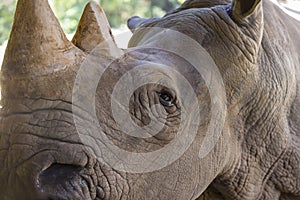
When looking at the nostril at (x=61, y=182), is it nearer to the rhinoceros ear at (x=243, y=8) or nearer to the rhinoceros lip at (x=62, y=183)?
the rhinoceros lip at (x=62, y=183)

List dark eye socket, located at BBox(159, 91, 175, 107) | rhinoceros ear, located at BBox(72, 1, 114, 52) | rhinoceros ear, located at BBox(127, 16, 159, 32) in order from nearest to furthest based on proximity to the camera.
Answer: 1. rhinoceros ear, located at BBox(72, 1, 114, 52)
2. dark eye socket, located at BBox(159, 91, 175, 107)
3. rhinoceros ear, located at BBox(127, 16, 159, 32)

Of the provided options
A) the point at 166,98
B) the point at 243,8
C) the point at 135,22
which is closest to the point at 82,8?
the point at 135,22

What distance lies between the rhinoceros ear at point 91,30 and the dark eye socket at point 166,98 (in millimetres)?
203

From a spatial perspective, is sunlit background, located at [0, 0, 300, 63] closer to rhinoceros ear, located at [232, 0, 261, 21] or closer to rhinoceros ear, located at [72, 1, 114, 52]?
rhinoceros ear, located at [232, 0, 261, 21]

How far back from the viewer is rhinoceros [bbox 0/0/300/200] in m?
1.65

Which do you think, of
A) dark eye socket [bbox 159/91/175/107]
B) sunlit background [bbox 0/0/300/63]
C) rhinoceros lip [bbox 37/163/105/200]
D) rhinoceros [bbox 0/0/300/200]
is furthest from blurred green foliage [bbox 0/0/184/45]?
rhinoceros lip [bbox 37/163/105/200]

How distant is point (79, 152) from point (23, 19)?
0.33 metres

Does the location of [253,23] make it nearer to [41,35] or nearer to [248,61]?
[248,61]

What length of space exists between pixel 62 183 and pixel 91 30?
42 cm

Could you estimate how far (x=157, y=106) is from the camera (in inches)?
74.7

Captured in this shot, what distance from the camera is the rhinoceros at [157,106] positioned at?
165cm

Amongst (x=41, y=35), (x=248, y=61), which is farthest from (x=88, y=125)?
(x=248, y=61)

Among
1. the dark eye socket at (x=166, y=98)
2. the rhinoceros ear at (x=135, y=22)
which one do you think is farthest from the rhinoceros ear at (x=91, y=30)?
the rhinoceros ear at (x=135, y=22)

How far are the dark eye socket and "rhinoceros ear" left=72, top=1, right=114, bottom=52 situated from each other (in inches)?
8.0
